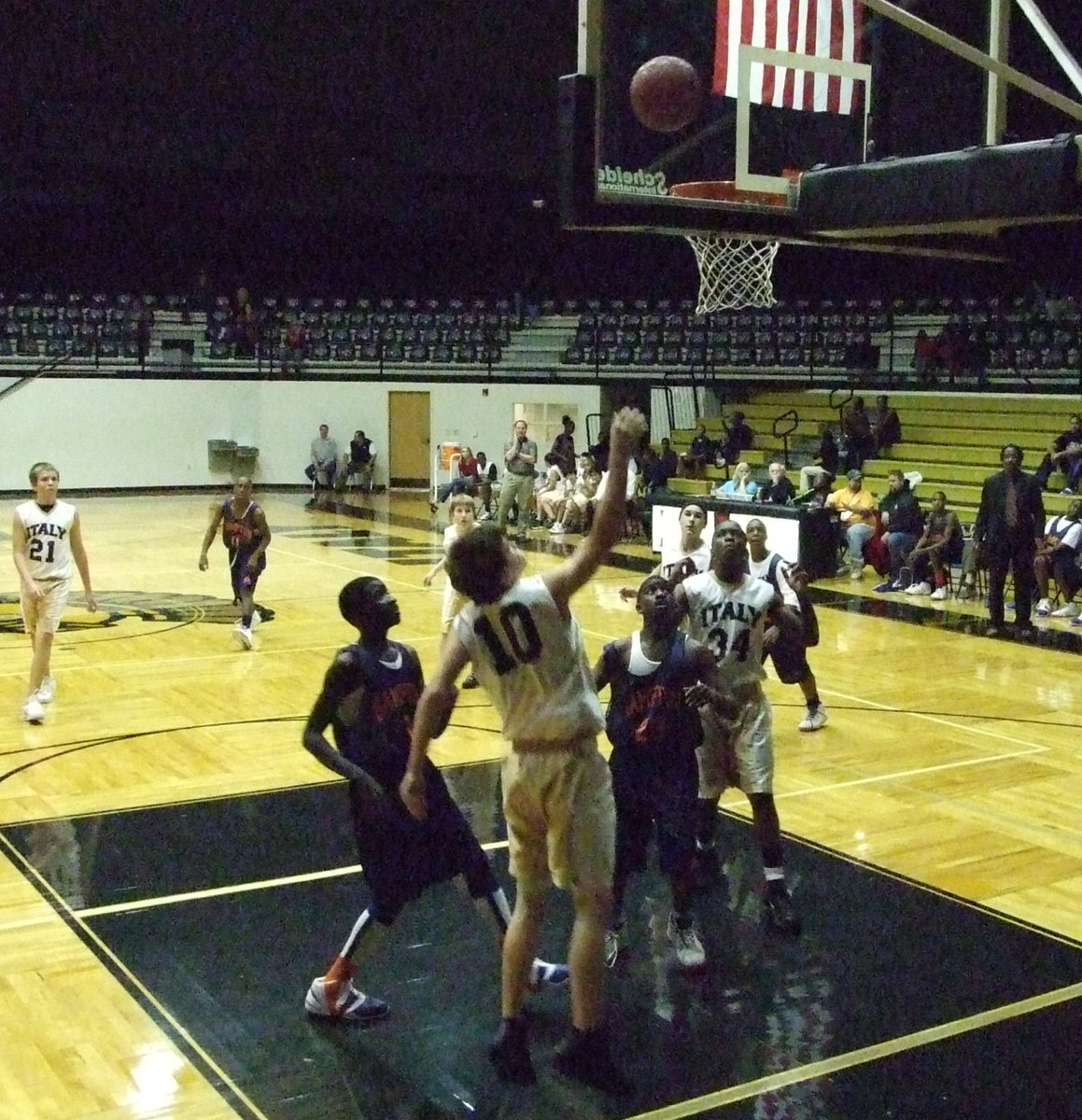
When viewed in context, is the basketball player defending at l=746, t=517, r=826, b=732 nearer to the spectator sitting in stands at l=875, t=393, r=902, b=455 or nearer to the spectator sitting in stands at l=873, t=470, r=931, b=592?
the spectator sitting in stands at l=873, t=470, r=931, b=592

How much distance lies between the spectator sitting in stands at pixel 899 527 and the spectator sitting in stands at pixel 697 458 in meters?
5.43

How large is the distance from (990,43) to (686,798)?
360 cm

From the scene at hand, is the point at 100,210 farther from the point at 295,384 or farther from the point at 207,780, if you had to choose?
the point at 207,780

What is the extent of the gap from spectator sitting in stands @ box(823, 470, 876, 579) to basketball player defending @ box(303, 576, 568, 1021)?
1285 centimetres

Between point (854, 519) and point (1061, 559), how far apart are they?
11.0ft

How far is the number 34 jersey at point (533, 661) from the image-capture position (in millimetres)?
4273

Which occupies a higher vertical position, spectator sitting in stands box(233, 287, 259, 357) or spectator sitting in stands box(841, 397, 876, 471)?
spectator sitting in stands box(233, 287, 259, 357)

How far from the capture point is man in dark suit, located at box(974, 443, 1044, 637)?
13117 mm

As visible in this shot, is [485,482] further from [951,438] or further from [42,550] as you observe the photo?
[42,550]

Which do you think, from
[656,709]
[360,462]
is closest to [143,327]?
[360,462]

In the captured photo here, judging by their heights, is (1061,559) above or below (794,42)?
below

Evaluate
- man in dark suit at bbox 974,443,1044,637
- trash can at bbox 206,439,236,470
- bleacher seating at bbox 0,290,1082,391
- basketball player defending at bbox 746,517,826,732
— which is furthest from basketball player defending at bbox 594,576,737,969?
trash can at bbox 206,439,236,470

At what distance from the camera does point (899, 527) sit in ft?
54.4

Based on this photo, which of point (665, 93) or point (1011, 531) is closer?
point (665, 93)
